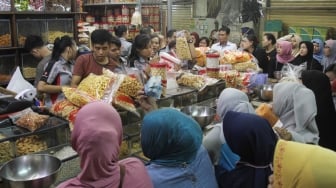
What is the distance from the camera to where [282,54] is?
514 cm

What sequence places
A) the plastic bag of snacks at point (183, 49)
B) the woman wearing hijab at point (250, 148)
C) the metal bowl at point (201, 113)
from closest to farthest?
1. the woman wearing hijab at point (250, 148)
2. the metal bowl at point (201, 113)
3. the plastic bag of snacks at point (183, 49)

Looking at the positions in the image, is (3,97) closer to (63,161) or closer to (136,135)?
(63,161)

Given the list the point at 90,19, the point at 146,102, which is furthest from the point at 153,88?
the point at 90,19

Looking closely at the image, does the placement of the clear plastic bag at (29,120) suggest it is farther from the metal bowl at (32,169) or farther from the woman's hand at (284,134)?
the woman's hand at (284,134)

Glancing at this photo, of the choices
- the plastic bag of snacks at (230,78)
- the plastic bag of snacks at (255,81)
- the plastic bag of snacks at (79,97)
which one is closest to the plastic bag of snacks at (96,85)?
the plastic bag of snacks at (79,97)

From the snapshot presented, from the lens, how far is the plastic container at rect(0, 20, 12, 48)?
4496mm

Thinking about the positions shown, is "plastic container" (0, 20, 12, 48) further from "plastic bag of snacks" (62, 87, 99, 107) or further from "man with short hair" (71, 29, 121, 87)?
"plastic bag of snacks" (62, 87, 99, 107)

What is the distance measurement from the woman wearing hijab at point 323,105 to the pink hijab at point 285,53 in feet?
7.01

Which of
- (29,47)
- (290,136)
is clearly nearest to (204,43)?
(29,47)

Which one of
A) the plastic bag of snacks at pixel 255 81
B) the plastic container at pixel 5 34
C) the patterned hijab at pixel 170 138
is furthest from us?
the plastic container at pixel 5 34

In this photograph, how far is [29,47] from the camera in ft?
13.6

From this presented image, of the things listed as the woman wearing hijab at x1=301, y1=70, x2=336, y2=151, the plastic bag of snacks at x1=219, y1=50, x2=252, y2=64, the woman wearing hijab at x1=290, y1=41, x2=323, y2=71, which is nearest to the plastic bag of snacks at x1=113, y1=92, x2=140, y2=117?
the plastic bag of snacks at x1=219, y1=50, x2=252, y2=64

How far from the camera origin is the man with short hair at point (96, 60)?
2.60 metres

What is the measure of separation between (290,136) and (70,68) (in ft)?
6.59
